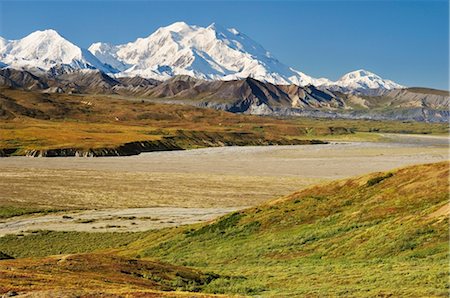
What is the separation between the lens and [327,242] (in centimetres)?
3659

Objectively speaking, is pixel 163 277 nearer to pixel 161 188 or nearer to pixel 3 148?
pixel 161 188

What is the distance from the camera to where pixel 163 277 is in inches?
1184

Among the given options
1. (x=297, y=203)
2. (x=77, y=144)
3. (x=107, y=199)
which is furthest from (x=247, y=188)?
(x=77, y=144)

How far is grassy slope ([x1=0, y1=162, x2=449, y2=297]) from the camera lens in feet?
85.4

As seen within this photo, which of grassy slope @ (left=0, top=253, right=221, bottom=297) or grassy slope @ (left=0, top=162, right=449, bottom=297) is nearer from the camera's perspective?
grassy slope @ (left=0, top=253, right=221, bottom=297)

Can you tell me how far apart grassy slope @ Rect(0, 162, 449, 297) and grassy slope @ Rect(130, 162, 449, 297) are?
71mm

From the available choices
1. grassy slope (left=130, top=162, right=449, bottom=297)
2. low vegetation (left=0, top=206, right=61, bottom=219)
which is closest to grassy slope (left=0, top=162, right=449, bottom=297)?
grassy slope (left=130, top=162, right=449, bottom=297)

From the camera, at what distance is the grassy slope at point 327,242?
26016mm

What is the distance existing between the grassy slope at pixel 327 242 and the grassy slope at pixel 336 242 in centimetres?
7

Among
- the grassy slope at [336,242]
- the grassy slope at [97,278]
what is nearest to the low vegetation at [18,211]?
the grassy slope at [336,242]

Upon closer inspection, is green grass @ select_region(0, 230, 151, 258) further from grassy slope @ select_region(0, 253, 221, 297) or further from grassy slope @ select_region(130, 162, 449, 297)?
grassy slope @ select_region(0, 253, 221, 297)

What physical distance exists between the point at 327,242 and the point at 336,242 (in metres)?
0.80

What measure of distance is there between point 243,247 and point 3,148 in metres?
130

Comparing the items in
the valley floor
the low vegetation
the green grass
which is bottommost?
the green grass
